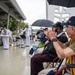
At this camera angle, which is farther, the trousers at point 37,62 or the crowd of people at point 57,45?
the trousers at point 37,62

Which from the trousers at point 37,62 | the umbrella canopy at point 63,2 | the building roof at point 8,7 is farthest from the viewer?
the building roof at point 8,7

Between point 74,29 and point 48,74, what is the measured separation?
2.50 feet

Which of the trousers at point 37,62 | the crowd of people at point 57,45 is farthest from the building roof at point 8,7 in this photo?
the trousers at point 37,62

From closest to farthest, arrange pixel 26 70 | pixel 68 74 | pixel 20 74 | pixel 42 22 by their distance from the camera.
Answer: pixel 68 74 < pixel 20 74 < pixel 26 70 < pixel 42 22

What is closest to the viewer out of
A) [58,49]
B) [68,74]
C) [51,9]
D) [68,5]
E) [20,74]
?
[58,49]

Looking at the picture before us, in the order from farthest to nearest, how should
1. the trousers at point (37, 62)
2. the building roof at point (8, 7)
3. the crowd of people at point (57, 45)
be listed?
the building roof at point (8, 7)
the trousers at point (37, 62)
the crowd of people at point (57, 45)

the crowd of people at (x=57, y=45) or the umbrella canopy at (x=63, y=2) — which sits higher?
the umbrella canopy at (x=63, y=2)

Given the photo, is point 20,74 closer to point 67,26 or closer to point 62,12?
point 67,26

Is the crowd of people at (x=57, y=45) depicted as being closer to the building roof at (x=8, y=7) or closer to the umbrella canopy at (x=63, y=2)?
the umbrella canopy at (x=63, y=2)

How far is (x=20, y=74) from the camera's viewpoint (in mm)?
5461

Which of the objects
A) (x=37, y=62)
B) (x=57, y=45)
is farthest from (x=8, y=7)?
(x=57, y=45)

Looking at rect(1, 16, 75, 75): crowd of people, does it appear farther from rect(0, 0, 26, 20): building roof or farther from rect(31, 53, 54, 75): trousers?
rect(0, 0, 26, 20): building roof

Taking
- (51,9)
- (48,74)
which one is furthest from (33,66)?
(51,9)

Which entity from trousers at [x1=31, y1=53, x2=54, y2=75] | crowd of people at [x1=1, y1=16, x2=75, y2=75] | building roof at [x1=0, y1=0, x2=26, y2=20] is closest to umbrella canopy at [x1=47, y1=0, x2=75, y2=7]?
crowd of people at [x1=1, y1=16, x2=75, y2=75]
